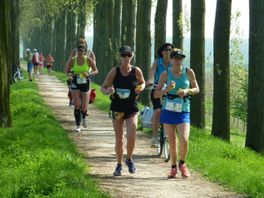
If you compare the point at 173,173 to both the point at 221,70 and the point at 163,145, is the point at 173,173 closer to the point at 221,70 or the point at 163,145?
the point at 163,145

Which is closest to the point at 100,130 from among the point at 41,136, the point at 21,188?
the point at 41,136

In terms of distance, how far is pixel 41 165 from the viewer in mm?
9688

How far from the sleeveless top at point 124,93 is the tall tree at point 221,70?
645cm

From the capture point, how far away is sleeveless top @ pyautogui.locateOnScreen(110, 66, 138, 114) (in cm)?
994

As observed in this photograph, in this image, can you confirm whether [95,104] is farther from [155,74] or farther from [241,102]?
[241,102]

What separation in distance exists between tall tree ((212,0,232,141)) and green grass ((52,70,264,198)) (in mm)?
1275

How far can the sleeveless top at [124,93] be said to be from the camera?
9.94 m

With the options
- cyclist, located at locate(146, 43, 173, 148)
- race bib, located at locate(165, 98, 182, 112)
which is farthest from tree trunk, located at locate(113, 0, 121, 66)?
race bib, located at locate(165, 98, 182, 112)

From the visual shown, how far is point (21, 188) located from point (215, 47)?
9.31 metres

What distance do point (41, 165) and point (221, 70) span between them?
7917 millimetres

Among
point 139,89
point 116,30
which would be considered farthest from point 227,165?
point 116,30

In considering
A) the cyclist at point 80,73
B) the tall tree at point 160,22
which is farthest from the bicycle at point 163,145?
the tall tree at point 160,22

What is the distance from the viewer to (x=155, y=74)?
39.4 feet

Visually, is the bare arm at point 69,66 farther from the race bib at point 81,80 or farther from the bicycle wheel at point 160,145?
the bicycle wheel at point 160,145
